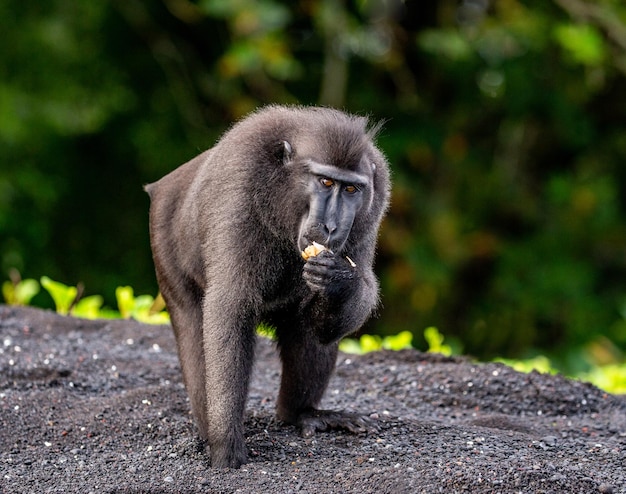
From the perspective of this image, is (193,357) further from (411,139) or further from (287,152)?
(411,139)

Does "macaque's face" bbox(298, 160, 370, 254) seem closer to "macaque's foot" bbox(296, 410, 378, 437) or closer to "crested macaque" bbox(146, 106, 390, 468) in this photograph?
"crested macaque" bbox(146, 106, 390, 468)

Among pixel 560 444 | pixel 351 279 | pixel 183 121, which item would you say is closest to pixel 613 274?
pixel 183 121

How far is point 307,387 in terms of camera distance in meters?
4.84

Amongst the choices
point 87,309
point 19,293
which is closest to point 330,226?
point 87,309

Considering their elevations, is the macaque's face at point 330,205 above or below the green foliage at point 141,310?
above

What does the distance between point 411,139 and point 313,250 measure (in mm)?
6593

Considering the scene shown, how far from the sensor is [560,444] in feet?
15.2

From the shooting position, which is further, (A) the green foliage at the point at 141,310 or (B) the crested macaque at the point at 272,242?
(A) the green foliage at the point at 141,310

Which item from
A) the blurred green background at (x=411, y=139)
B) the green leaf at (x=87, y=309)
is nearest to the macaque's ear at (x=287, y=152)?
the green leaf at (x=87, y=309)

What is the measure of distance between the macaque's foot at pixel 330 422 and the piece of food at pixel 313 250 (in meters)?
1.12

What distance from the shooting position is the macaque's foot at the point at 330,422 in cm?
473

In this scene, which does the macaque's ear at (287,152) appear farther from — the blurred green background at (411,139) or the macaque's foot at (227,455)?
the blurred green background at (411,139)

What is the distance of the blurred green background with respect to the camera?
1010 cm

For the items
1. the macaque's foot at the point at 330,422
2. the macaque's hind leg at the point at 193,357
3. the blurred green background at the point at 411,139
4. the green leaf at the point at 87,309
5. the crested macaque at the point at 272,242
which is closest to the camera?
the crested macaque at the point at 272,242
